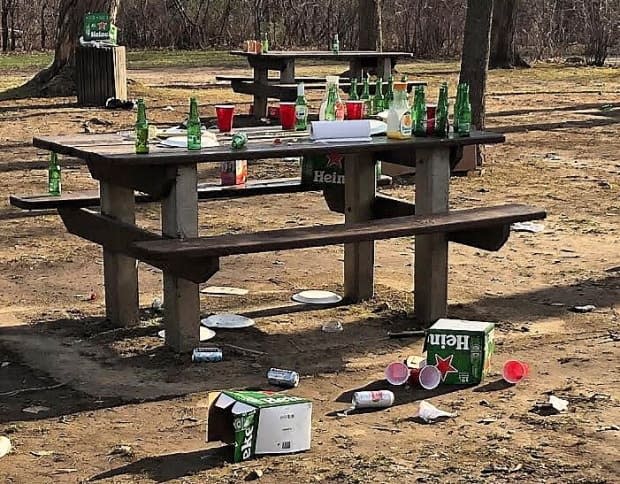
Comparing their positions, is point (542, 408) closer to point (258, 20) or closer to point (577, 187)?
point (577, 187)

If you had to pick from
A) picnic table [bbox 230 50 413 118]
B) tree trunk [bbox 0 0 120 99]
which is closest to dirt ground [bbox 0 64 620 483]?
picnic table [bbox 230 50 413 118]

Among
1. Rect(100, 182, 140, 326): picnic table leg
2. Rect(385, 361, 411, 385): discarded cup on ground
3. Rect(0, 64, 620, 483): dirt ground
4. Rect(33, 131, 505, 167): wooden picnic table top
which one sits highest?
Rect(33, 131, 505, 167): wooden picnic table top

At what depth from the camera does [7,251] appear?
7.47 metres

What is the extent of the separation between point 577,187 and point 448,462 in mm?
6252

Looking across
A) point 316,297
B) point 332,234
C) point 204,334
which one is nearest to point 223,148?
point 332,234

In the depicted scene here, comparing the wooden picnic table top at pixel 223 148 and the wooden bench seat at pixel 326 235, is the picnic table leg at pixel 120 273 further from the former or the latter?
the wooden bench seat at pixel 326 235

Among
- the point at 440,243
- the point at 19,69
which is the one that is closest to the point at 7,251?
the point at 440,243

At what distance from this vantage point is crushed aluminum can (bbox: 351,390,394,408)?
15.4ft

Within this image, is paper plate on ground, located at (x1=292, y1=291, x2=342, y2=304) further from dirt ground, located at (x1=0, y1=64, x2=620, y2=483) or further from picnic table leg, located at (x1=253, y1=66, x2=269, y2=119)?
picnic table leg, located at (x1=253, y1=66, x2=269, y2=119)

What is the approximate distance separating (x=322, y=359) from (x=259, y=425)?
48.0 inches

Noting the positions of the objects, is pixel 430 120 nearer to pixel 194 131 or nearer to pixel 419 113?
pixel 419 113

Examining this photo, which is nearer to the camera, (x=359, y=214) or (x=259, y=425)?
(x=259, y=425)

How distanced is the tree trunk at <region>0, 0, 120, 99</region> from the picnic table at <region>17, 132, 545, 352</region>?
432 inches

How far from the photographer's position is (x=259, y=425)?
4180mm
